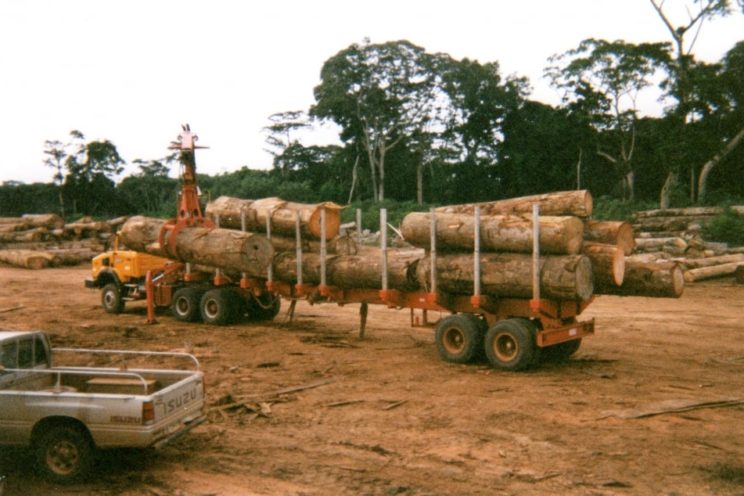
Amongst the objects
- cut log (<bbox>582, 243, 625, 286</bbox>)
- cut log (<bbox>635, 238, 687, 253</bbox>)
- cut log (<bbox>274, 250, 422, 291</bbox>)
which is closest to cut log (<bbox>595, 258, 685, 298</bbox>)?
cut log (<bbox>582, 243, 625, 286</bbox>)

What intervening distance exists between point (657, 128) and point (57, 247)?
30.7m

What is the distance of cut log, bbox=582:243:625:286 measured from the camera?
11406 millimetres

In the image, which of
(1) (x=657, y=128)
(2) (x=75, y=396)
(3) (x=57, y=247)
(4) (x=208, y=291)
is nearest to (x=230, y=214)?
(4) (x=208, y=291)

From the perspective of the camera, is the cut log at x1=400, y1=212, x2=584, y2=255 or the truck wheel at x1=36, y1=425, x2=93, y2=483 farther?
the cut log at x1=400, y1=212, x2=584, y2=255

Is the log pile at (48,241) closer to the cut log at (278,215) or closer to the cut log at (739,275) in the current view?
the cut log at (278,215)

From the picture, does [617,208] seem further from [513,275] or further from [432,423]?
[432,423]

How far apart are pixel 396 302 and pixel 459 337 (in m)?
1.51

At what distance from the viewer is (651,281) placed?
11625 millimetres

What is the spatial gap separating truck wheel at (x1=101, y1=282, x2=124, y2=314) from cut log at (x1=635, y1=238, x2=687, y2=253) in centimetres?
1806

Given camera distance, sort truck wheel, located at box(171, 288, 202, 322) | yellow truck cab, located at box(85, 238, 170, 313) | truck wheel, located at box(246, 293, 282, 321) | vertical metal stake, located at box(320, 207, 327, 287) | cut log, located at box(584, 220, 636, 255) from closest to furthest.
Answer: cut log, located at box(584, 220, 636, 255) → vertical metal stake, located at box(320, 207, 327, 287) → truck wheel, located at box(171, 288, 202, 322) → truck wheel, located at box(246, 293, 282, 321) → yellow truck cab, located at box(85, 238, 170, 313)

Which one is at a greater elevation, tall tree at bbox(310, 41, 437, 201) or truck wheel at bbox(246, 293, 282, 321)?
tall tree at bbox(310, 41, 437, 201)

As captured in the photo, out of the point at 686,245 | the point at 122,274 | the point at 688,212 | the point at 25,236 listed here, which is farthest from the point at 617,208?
the point at 25,236

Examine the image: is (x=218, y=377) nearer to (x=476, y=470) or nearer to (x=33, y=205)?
(x=476, y=470)

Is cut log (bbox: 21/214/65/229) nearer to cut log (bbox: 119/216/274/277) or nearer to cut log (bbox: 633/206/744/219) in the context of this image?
cut log (bbox: 119/216/274/277)
